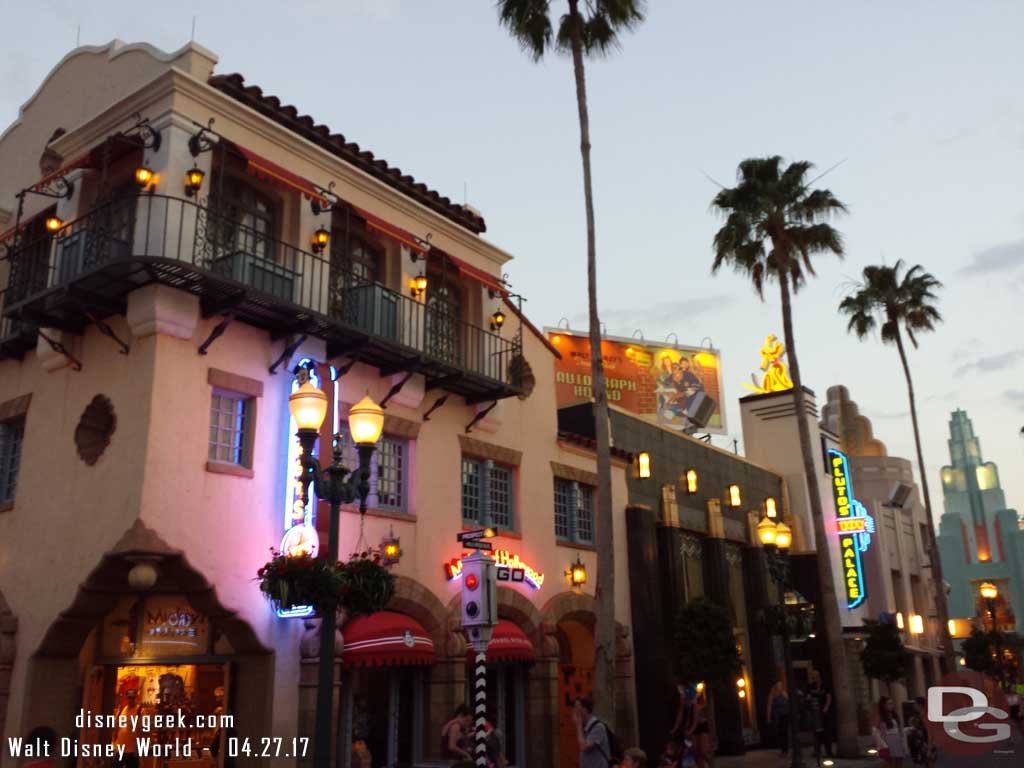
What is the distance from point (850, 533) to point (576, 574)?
19.6 meters

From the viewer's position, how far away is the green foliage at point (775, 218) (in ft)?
96.0

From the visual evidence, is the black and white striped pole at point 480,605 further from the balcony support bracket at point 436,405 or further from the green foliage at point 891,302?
the green foliage at point 891,302

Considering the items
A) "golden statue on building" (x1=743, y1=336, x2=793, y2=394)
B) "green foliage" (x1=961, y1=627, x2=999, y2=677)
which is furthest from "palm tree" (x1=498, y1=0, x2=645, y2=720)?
"green foliage" (x1=961, y1=627, x2=999, y2=677)

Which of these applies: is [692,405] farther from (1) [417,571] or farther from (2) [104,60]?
(2) [104,60]

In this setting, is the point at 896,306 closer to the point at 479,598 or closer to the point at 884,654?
the point at 884,654

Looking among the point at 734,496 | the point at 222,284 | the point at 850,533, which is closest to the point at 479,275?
the point at 222,284

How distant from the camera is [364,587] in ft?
37.1

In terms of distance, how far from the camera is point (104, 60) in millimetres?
18484

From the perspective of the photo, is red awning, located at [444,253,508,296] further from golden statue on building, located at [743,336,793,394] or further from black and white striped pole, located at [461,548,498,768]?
golden statue on building, located at [743,336,793,394]

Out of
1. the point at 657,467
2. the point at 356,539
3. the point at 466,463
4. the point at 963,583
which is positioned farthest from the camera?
the point at 963,583

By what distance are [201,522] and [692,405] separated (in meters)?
30.5

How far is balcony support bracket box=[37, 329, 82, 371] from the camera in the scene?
52.6 feet

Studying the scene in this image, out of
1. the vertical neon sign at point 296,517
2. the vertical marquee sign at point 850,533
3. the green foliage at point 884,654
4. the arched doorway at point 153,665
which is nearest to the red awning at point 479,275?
the vertical neon sign at point 296,517

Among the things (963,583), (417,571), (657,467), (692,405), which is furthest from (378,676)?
(963,583)
